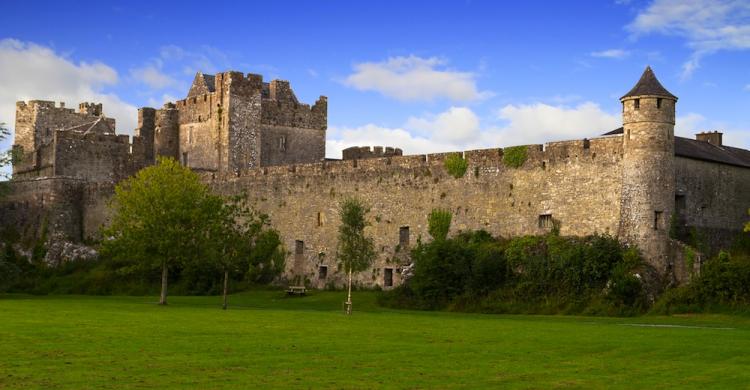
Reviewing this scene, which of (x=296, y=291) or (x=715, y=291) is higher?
(x=715, y=291)

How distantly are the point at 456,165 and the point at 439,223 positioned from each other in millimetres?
2895

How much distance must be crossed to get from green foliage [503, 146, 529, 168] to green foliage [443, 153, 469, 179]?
2.42 metres

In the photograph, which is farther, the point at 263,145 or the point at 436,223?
the point at 263,145

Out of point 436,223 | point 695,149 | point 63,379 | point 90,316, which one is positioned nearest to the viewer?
point 63,379

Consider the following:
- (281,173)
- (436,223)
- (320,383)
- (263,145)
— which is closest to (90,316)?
(320,383)

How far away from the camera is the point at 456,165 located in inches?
2058

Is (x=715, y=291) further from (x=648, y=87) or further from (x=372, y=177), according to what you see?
(x=372, y=177)

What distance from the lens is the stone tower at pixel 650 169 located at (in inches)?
1747

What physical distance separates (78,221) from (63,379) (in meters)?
55.9

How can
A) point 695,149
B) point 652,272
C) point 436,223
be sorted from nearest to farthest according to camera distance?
point 652,272
point 695,149
point 436,223

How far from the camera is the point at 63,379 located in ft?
62.2

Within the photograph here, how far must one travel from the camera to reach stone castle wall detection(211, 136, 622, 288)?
1843 inches

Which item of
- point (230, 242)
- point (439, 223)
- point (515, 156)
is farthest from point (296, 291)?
point (515, 156)

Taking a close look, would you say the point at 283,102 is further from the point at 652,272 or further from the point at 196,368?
the point at 196,368
